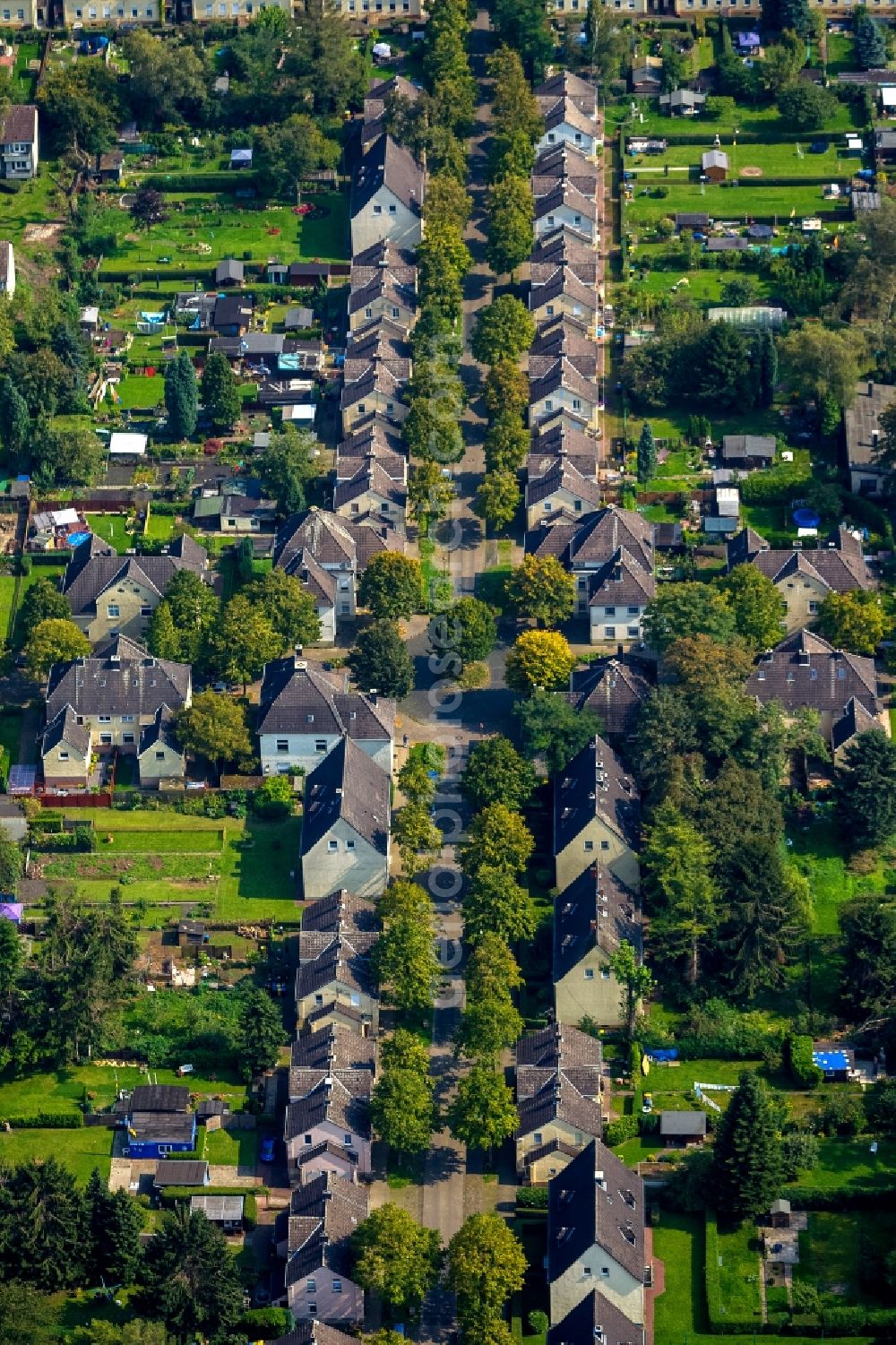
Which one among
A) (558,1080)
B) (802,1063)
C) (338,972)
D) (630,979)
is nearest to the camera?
(558,1080)

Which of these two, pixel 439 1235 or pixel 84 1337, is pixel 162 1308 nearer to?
pixel 84 1337

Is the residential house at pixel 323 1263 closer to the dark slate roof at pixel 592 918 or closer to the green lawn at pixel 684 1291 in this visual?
the green lawn at pixel 684 1291

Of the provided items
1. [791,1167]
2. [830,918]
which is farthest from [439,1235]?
[830,918]

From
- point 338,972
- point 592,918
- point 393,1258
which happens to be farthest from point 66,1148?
point 592,918

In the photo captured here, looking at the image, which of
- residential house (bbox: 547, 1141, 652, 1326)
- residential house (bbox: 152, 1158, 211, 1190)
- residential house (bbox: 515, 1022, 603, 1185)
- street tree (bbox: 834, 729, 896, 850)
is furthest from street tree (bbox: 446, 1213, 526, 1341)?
street tree (bbox: 834, 729, 896, 850)

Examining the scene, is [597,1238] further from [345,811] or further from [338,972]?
[345,811]
